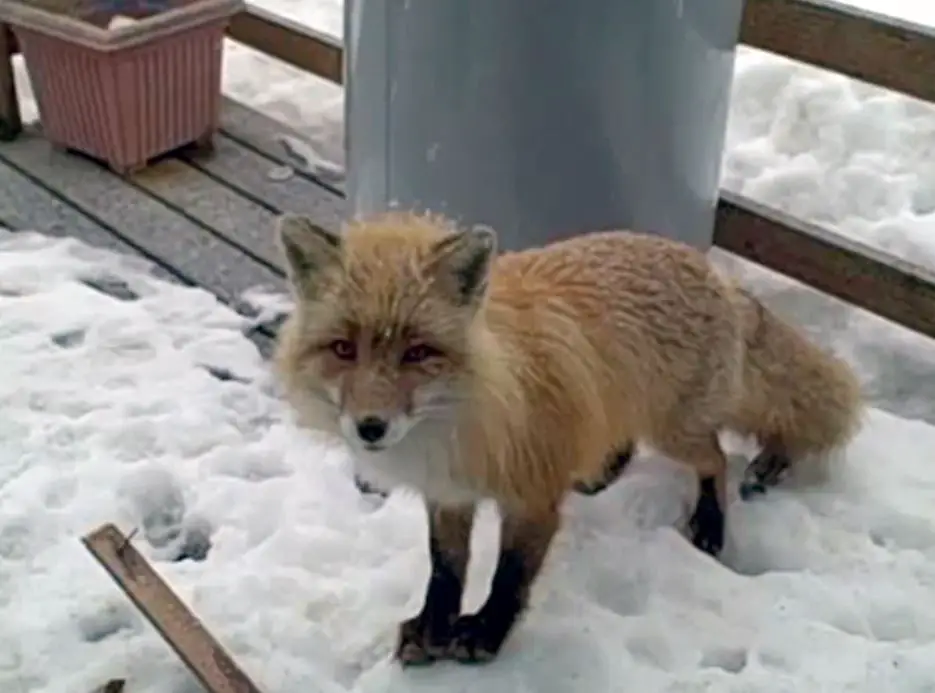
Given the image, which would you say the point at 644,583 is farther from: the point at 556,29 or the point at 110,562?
the point at 556,29

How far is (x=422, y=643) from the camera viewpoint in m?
1.74

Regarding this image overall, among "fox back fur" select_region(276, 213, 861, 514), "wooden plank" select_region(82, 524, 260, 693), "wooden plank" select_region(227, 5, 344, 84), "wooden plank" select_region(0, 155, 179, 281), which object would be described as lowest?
"wooden plank" select_region(0, 155, 179, 281)

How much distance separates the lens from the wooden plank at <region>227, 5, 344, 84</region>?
3.21 m

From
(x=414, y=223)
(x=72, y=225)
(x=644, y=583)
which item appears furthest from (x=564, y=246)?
(x=72, y=225)

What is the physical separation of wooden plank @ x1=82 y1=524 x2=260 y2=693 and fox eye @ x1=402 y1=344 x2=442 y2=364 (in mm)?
495

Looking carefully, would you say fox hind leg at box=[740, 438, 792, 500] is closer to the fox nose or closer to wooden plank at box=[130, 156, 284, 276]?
the fox nose

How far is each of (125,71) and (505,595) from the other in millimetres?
1755

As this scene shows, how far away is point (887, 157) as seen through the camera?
309 cm

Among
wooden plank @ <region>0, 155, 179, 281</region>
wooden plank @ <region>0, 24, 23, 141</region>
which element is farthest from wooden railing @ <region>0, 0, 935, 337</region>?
wooden plank @ <region>0, 24, 23, 141</region>

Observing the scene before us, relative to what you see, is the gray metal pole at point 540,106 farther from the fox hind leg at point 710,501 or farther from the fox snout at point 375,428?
the fox snout at point 375,428

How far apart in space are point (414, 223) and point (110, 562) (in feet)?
2.11

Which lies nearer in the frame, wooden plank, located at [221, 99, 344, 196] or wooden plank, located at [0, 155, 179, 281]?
wooden plank, located at [0, 155, 179, 281]

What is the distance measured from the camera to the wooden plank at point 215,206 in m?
2.84

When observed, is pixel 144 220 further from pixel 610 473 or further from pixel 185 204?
pixel 610 473
